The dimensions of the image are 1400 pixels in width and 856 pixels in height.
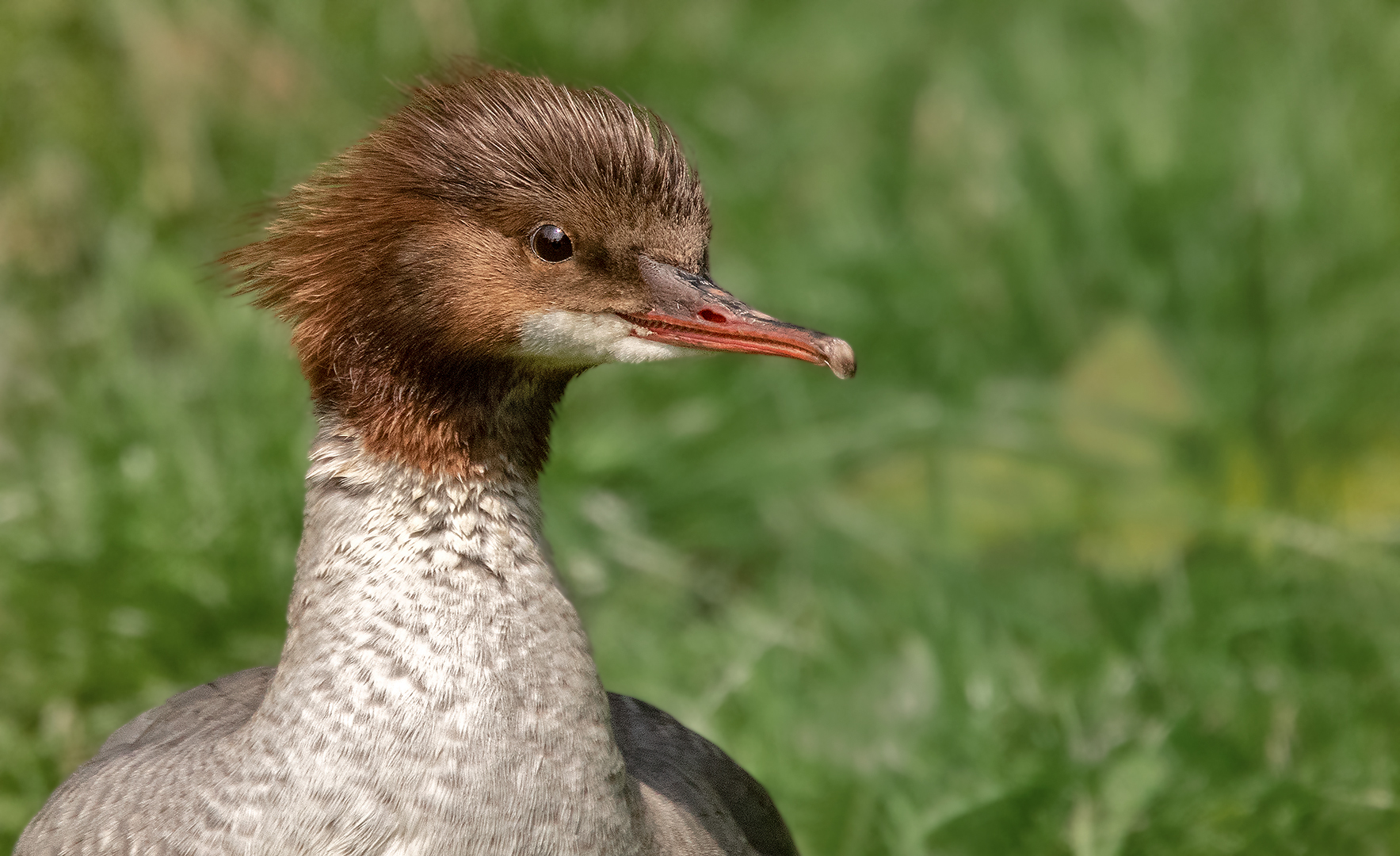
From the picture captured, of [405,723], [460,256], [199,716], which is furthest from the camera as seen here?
[199,716]

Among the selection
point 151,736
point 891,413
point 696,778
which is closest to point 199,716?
point 151,736

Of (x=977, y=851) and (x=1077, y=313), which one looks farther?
(x=1077, y=313)

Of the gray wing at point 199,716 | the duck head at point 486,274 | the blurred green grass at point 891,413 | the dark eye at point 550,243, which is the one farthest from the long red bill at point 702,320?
the gray wing at point 199,716

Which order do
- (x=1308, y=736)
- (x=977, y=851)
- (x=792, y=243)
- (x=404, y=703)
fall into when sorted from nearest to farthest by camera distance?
Result: (x=404, y=703)
(x=977, y=851)
(x=1308, y=736)
(x=792, y=243)

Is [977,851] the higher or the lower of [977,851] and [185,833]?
the higher

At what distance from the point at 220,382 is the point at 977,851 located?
2.17 meters

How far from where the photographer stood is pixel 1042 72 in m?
5.25

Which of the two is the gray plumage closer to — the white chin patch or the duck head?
the duck head

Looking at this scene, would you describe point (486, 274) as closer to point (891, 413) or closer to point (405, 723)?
point (405, 723)

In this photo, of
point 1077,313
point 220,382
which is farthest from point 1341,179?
point 220,382

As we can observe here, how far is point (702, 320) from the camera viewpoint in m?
2.26

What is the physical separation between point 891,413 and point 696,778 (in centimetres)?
204

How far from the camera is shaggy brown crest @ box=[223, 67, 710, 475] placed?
7.25ft

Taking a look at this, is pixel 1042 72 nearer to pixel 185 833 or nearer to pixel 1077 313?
pixel 1077 313
